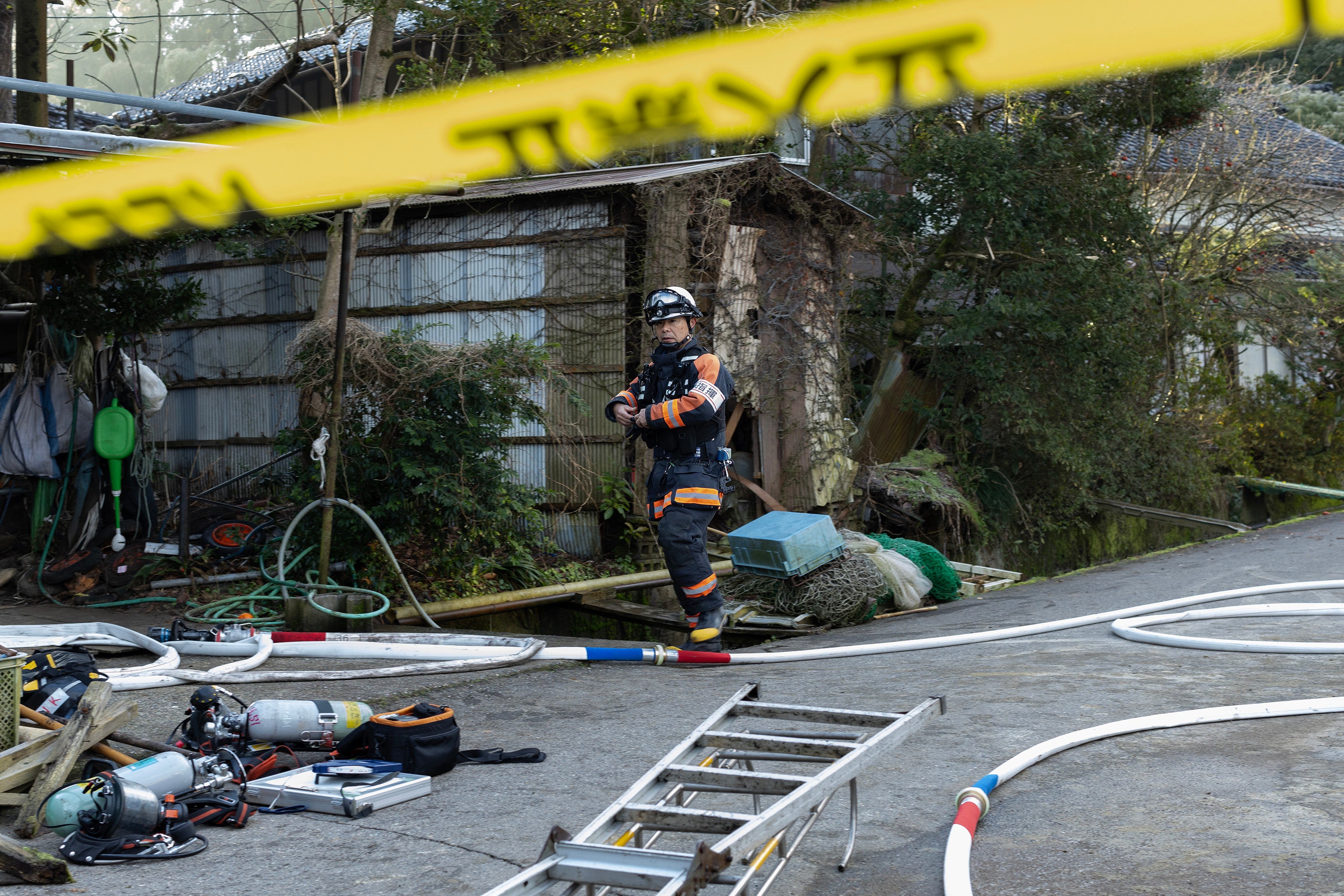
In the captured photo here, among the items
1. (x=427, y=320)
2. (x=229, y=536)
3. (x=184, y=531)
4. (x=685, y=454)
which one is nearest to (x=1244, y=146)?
(x=427, y=320)

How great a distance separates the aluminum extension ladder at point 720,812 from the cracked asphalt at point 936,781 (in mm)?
301

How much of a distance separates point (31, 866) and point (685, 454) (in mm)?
4194

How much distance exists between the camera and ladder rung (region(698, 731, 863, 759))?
3227 millimetres

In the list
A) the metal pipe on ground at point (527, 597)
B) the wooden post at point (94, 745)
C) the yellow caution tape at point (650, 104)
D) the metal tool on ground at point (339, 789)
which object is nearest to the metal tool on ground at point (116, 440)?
the yellow caution tape at point (650, 104)

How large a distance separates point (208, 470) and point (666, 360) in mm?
6391

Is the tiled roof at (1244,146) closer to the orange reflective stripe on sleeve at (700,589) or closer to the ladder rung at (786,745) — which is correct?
the orange reflective stripe on sleeve at (700,589)

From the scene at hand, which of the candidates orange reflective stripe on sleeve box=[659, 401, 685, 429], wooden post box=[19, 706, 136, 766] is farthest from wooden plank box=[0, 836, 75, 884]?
orange reflective stripe on sleeve box=[659, 401, 685, 429]

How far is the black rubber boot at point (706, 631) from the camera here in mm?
6625

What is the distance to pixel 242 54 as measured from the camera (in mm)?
27656

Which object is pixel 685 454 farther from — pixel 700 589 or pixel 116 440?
pixel 116 440

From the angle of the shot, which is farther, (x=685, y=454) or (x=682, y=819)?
(x=685, y=454)

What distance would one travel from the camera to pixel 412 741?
393cm

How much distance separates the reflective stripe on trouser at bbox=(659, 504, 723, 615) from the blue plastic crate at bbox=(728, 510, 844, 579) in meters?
1.47

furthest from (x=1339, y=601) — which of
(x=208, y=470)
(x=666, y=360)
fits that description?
(x=208, y=470)
